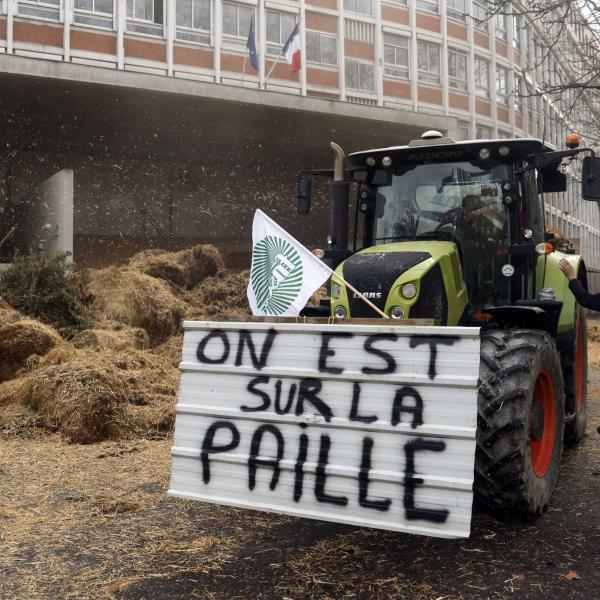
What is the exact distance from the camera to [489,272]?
573 centimetres

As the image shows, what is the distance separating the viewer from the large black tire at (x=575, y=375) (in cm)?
606

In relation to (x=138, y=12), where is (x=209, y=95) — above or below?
below

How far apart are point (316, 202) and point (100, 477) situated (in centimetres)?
1750

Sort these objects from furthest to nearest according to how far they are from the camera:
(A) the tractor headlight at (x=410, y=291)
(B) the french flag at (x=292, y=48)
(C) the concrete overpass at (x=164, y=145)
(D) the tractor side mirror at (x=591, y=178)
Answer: (B) the french flag at (x=292, y=48), (C) the concrete overpass at (x=164, y=145), (D) the tractor side mirror at (x=591, y=178), (A) the tractor headlight at (x=410, y=291)

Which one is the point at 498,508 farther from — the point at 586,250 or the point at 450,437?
the point at 586,250

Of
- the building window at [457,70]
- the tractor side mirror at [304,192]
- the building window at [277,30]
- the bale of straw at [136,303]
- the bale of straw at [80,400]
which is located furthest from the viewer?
the building window at [457,70]

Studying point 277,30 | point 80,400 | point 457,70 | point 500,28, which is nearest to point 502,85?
point 500,28

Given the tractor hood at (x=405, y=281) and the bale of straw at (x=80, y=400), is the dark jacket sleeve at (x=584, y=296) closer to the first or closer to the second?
the tractor hood at (x=405, y=281)

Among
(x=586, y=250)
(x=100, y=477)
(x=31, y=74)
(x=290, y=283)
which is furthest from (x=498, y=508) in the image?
(x=586, y=250)

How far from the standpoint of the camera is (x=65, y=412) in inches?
277

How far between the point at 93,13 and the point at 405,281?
2657 cm

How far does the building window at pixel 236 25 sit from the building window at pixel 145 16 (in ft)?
9.50

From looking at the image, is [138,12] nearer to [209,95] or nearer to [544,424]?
[209,95]

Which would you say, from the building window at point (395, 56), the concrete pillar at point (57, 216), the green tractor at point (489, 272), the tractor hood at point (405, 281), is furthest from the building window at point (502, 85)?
the tractor hood at point (405, 281)
